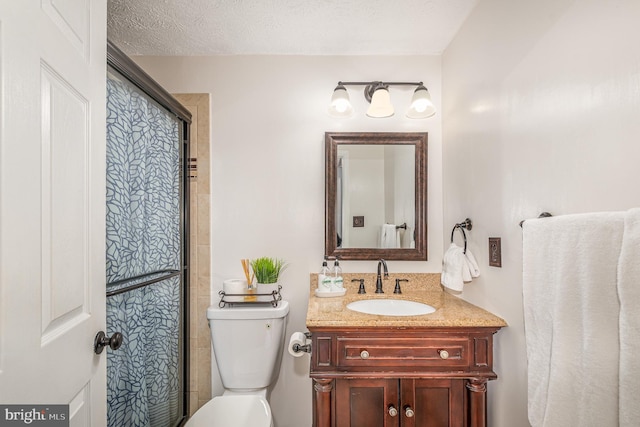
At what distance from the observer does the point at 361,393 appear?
155cm

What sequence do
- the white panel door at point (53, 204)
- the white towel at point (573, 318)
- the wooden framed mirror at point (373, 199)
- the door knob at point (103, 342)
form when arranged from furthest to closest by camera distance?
the wooden framed mirror at point (373, 199) → the door knob at point (103, 342) → the white towel at point (573, 318) → the white panel door at point (53, 204)

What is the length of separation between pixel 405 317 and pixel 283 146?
3.90 feet

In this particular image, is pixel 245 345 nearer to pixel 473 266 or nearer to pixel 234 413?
pixel 234 413

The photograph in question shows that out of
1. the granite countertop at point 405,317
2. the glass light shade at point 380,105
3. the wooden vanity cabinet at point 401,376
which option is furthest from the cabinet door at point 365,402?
the glass light shade at point 380,105

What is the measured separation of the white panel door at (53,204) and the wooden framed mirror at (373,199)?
4.24 ft

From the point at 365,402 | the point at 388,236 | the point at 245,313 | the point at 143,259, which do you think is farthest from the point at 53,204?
the point at 388,236

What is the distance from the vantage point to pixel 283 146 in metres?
2.19

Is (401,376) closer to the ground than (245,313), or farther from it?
closer to the ground

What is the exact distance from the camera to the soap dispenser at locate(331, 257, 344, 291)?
2043mm

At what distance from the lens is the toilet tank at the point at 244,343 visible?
1.91 meters

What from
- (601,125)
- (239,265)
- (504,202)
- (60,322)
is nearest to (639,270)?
(601,125)

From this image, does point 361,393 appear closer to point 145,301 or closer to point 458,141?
point 145,301

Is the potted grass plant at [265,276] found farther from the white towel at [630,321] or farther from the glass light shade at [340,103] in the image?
the white towel at [630,321]

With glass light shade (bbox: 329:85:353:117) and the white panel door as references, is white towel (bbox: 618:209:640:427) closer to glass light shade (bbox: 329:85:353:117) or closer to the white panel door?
the white panel door
